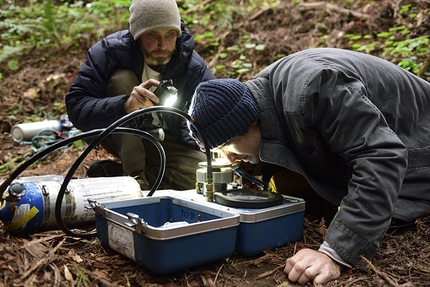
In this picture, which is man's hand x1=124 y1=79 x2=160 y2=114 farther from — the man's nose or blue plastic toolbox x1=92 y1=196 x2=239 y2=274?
blue plastic toolbox x1=92 y1=196 x2=239 y2=274

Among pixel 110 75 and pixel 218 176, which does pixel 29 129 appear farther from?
pixel 218 176

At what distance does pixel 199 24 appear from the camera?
21.4 ft

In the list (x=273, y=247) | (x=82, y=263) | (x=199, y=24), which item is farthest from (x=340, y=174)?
(x=199, y=24)

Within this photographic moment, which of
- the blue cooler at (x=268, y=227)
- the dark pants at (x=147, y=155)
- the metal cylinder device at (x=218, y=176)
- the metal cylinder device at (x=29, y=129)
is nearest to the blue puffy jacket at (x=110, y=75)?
the dark pants at (x=147, y=155)

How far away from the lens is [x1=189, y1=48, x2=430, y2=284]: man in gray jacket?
1613 mm

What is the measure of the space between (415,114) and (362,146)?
23.8 inches

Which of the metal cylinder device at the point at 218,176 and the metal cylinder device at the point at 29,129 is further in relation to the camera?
the metal cylinder device at the point at 29,129

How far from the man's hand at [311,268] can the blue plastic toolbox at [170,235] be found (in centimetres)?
25

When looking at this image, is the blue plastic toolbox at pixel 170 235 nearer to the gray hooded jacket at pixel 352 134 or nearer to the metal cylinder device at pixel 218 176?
the metal cylinder device at pixel 218 176

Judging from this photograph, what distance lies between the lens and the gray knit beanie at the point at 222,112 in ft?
6.07

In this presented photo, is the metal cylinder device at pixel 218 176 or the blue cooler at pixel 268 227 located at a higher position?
the metal cylinder device at pixel 218 176

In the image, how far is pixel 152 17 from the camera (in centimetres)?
285

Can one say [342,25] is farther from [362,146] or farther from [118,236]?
[118,236]

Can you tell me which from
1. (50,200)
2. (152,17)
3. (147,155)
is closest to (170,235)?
(50,200)
